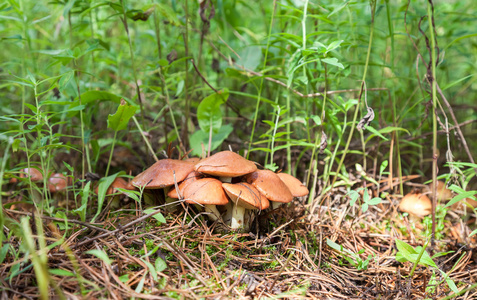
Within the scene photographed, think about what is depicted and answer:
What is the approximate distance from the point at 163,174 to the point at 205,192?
33 cm

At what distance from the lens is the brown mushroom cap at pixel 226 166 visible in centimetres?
175

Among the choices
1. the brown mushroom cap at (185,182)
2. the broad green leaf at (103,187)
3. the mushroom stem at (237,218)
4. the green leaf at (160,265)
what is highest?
the brown mushroom cap at (185,182)

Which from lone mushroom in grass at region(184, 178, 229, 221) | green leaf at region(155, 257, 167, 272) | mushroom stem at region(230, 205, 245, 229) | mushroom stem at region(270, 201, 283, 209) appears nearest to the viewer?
green leaf at region(155, 257, 167, 272)

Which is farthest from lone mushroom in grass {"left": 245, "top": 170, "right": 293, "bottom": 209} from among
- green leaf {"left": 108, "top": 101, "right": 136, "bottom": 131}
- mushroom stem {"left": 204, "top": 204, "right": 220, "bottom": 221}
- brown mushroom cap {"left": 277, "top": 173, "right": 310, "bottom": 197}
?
green leaf {"left": 108, "top": 101, "right": 136, "bottom": 131}

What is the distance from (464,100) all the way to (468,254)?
310cm

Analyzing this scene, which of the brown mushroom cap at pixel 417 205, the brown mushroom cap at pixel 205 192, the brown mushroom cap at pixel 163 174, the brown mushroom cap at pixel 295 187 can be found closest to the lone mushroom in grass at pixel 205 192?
the brown mushroom cap at pixel 205 192

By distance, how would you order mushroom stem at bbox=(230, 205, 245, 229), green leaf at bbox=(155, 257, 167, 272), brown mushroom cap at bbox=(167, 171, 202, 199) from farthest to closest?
mushroom stem at bbox=(230, 205, 245, 229) → brown mushroom cap at bbox=(167, 171, 202, 199) → green leaf at bbox=(155, 257, 167, 272)

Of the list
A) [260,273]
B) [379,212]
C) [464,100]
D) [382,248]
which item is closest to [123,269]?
[260,273]

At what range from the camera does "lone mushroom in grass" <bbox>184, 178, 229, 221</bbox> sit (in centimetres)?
169

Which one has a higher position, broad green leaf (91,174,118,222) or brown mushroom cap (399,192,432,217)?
broad green leaf (91,174,118,222)

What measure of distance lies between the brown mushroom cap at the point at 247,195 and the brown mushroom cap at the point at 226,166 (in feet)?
0.25

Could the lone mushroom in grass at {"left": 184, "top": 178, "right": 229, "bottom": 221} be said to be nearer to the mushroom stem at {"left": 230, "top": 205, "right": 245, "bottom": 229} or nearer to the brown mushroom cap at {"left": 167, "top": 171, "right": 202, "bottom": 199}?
the brown mushroom cap at {"left": 167, "top": 171, "right": 202, "bottom": 199}

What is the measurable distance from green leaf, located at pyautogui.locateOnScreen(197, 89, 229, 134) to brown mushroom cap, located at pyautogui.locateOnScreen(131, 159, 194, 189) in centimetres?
48

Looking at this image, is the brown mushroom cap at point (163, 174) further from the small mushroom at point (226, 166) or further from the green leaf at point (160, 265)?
the green leaf at point (160, 265)
